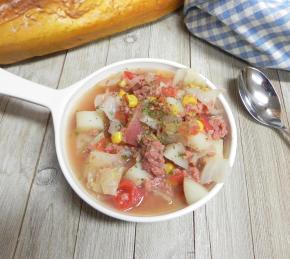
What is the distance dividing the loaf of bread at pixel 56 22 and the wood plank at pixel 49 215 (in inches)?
11.2

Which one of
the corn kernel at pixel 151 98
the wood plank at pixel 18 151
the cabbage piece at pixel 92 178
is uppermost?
the corn kernel at pixel 151 98

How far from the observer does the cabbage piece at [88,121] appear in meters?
0.84

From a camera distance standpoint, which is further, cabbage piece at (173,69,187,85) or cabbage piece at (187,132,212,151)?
cabbage piece at (173,69,187,85)

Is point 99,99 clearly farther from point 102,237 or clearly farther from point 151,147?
point 102,237

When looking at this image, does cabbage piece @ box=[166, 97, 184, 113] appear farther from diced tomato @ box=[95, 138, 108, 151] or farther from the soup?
diced tomato @ box=[95, 138, 108, 151]

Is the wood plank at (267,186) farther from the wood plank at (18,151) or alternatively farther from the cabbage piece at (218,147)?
the wood plank at (18,151)

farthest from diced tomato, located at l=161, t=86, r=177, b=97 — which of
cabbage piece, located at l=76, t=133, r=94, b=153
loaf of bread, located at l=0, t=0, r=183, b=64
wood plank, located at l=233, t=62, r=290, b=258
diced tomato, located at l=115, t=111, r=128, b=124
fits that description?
loaf of bread, located at l=0, t=0, r=183, b=64

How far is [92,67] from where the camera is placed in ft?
3.89

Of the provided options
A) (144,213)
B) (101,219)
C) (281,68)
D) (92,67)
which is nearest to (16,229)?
(101,219)

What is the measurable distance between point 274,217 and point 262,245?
0.28 ft

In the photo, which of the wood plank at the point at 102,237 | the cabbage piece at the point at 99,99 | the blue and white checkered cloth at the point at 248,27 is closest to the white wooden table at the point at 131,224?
the wood plank at the point at 102,237

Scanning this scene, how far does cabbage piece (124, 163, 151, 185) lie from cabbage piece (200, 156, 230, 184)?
0.42 ft

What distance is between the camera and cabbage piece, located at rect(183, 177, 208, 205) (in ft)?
2.45

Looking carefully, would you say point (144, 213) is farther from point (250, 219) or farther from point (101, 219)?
point (250, 219)
